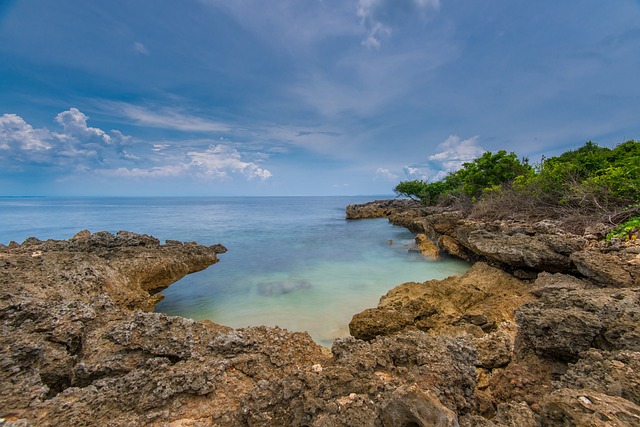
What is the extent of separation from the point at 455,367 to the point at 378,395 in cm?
90

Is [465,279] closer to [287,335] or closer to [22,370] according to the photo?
[287,335]

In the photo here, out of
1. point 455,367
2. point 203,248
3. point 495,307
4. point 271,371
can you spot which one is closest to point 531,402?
point 455,367

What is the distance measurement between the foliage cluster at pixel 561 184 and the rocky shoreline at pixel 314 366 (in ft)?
16.7

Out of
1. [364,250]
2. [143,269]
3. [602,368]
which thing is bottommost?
[364,250]

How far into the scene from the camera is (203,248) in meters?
10.3

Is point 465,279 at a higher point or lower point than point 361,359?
lower

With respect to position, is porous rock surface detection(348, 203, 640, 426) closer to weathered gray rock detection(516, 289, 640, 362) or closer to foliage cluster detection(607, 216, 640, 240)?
weathered gray rock detection(516, 289, 640, 362)

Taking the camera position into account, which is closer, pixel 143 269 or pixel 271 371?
pixel 271 371

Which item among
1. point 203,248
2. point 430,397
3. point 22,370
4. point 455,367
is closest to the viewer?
point 430,397

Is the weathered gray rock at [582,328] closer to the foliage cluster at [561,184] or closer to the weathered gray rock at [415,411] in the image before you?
the weathered gray rock at [415,411]

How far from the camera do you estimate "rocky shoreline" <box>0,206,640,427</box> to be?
6.64 feet

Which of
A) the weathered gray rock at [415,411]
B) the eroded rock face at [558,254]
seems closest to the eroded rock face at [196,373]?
the weathered gray rock at [415,411]

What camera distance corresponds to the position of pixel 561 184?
11.3 metres

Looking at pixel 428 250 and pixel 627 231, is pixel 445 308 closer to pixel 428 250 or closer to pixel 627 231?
pixel 627 231
